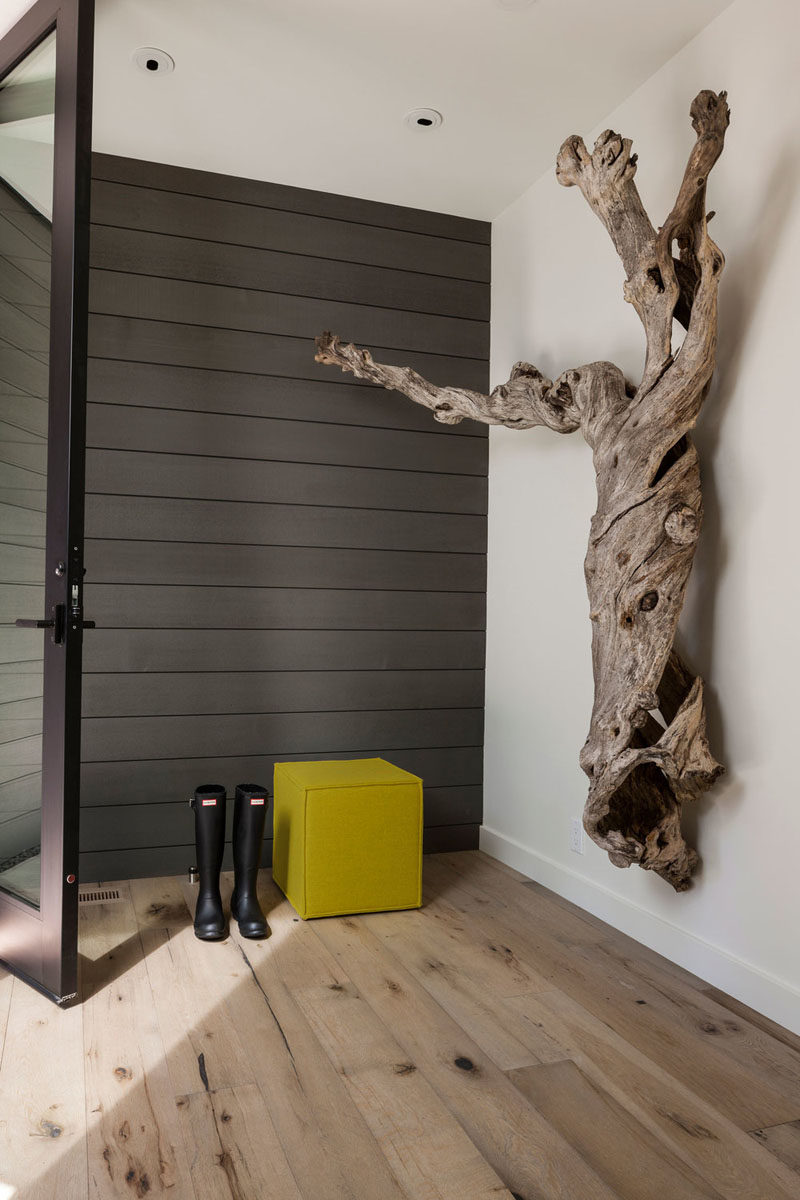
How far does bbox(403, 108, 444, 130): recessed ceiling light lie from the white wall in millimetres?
484

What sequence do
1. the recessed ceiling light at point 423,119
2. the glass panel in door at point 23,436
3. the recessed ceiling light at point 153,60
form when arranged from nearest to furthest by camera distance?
the glass panel in door at point 23,436, the recessed ceiling light at point 153,60, the recessed ceiling light at point 423,119

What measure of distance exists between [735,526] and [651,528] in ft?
0.77

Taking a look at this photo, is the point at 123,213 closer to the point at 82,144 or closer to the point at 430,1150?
the point at 82,144

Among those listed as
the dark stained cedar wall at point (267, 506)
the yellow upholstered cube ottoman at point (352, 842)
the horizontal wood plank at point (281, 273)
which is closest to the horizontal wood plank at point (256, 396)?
the dark stained cedar wall at point (267, 506)

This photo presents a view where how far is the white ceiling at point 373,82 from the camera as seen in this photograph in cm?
234

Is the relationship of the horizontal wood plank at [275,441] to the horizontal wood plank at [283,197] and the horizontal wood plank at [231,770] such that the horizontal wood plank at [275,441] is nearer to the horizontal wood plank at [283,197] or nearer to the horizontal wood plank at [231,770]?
the horizontal wood plank at [283,197]

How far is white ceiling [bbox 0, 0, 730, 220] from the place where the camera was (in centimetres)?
234

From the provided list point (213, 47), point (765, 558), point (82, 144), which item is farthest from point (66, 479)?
point (765, 558)

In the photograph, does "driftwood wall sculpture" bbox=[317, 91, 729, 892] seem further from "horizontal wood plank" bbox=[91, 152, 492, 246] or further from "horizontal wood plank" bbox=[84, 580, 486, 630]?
"horizontal wood plank" bbox=[91, 152, 492, 246]

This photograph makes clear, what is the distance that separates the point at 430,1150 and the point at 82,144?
2.24 m

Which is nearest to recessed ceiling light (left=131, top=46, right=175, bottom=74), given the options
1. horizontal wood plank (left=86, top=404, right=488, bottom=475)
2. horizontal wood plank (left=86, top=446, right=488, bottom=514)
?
horizontal wood plank (left=86, top=404, right=488, bottom=475)

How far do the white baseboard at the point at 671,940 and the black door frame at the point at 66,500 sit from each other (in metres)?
1.49

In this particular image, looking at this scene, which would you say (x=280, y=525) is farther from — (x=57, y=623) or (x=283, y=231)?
(x=57, y=623)

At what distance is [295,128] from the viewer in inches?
113
